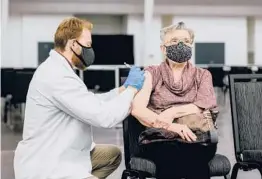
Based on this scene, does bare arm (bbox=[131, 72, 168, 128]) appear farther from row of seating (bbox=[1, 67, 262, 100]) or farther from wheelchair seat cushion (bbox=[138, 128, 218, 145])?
row of seating (bbox=[1, 67, 262, 100])

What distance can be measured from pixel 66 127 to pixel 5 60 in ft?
51.2

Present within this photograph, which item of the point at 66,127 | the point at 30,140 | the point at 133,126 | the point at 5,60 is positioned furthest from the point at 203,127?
the point at 5,60

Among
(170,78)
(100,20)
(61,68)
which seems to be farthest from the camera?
(100,20)

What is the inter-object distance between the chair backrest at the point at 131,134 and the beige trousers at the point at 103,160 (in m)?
0.09

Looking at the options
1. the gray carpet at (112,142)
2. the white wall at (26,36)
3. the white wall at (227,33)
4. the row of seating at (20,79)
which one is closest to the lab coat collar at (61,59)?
the gray carpet at (112,142)

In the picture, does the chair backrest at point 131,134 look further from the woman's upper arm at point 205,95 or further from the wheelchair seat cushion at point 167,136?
the woman's upper arm at point 205,95

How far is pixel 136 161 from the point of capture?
7.70 feet

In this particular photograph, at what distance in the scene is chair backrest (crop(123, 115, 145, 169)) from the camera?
2498 millimetres

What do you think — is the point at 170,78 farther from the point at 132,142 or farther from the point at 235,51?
the point at 235,51

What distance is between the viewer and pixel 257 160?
8.15 ft

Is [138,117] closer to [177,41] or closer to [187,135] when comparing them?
[187,135]

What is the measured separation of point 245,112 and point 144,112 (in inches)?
24.8

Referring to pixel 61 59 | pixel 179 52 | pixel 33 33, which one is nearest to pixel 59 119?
pixel 61 59

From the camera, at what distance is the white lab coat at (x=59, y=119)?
2059 millimetres
